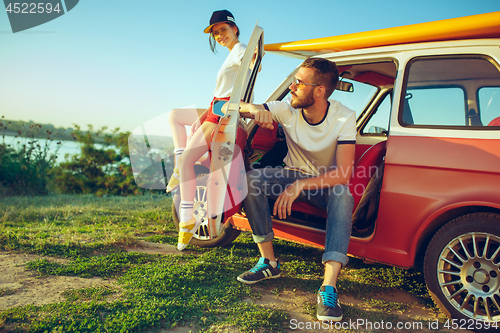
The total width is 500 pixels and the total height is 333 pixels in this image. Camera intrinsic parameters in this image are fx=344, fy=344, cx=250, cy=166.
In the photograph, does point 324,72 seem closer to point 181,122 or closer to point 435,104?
point 435,104

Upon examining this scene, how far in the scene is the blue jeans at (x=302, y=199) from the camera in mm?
2441

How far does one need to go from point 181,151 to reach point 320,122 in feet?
4.33

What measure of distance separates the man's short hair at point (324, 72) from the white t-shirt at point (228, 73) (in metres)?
0.63

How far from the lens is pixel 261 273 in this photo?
277 cm

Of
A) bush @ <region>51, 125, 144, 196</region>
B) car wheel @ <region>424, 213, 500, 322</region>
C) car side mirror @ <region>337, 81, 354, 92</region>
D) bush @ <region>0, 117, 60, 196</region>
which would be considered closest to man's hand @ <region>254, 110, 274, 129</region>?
car side mirror @ <region>337, 81, 354, 92</region>

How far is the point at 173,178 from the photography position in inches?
128

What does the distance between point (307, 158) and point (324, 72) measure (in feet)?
2.35

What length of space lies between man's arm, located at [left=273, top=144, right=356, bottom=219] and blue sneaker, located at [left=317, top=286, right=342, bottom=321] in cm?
61

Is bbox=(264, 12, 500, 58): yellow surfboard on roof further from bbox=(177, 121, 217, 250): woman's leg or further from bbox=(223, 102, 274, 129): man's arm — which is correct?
bbox=(177, 121, 217, 250): woman's leg

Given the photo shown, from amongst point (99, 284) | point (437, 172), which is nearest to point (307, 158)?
point (437, 172)

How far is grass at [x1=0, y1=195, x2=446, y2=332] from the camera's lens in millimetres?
1992

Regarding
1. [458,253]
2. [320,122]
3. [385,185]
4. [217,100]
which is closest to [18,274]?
[217,100]

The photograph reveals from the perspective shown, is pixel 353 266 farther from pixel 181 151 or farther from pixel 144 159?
pixel 144 159

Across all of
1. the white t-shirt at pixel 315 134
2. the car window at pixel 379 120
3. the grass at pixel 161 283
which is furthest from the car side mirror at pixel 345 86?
the grass at pixel 161 283
